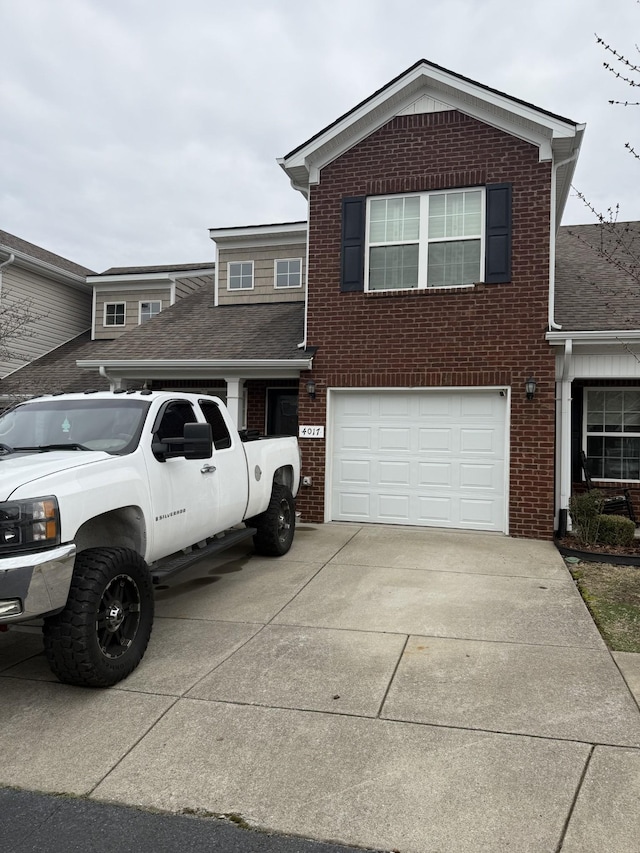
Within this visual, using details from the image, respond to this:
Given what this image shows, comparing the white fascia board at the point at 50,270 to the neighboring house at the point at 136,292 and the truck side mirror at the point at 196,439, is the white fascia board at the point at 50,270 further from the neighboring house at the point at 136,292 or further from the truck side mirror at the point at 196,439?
the truck side mirror at the point at 196,439

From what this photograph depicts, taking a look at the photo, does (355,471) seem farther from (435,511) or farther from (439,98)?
(439,98)

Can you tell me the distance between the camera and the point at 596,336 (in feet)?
28.9

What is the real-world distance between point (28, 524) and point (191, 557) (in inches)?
77.2

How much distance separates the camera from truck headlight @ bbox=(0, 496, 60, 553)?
11.9 ft

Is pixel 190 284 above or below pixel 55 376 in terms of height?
above

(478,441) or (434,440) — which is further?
(434,440)

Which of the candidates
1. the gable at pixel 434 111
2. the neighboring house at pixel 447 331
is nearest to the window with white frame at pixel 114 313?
the neighboring house at pixel 447 331

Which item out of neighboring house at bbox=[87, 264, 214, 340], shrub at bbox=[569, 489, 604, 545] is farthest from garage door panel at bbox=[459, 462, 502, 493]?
neighboring house at bbox=[87, 264, 214, 340]

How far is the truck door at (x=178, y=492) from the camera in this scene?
492 cm

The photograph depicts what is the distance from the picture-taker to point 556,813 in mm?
2873

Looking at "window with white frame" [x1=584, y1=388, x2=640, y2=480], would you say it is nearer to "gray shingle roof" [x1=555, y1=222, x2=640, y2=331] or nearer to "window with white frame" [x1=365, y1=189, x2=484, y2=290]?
"gray shingle roof" [x1=555, y1=222, x2=640, y2=331]

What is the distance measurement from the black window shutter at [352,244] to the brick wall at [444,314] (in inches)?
5.3

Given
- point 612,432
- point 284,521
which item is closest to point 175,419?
point 284,521

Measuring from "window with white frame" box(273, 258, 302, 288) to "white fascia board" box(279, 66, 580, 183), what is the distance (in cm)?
415
